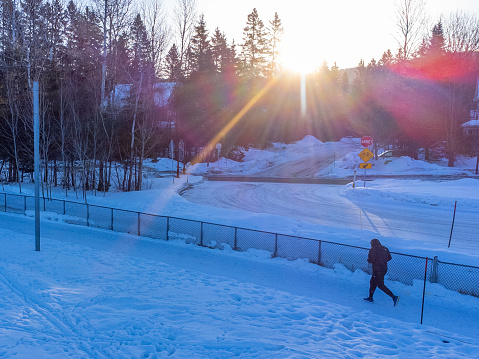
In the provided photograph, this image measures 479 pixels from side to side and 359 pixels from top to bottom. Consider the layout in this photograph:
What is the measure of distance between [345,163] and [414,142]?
10.0m

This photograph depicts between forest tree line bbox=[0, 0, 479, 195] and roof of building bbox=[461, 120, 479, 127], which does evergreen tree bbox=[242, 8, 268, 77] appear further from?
roof of building bbox=[461, 120, 479, 127]

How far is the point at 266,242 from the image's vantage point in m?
14.1

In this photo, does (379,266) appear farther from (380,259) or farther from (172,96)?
(172,96)

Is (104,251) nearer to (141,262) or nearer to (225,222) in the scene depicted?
(141,262)

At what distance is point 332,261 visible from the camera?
12.3 m

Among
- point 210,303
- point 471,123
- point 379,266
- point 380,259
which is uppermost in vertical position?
point 471,123

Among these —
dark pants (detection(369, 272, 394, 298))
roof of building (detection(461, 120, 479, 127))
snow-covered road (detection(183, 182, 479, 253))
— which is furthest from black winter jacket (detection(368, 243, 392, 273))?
roof of building (detection(461, 120, 479, 127))

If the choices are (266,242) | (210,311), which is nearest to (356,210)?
(266,242)

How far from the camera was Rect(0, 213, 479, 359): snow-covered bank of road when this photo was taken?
6836mm

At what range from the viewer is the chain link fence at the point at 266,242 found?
411 inches

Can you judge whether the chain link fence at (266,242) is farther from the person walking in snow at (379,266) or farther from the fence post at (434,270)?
the person walking in snow at (379,266)

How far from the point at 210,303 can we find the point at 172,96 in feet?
134

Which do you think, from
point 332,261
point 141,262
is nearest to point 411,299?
point 332,261

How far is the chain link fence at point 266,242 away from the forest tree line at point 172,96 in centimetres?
751
